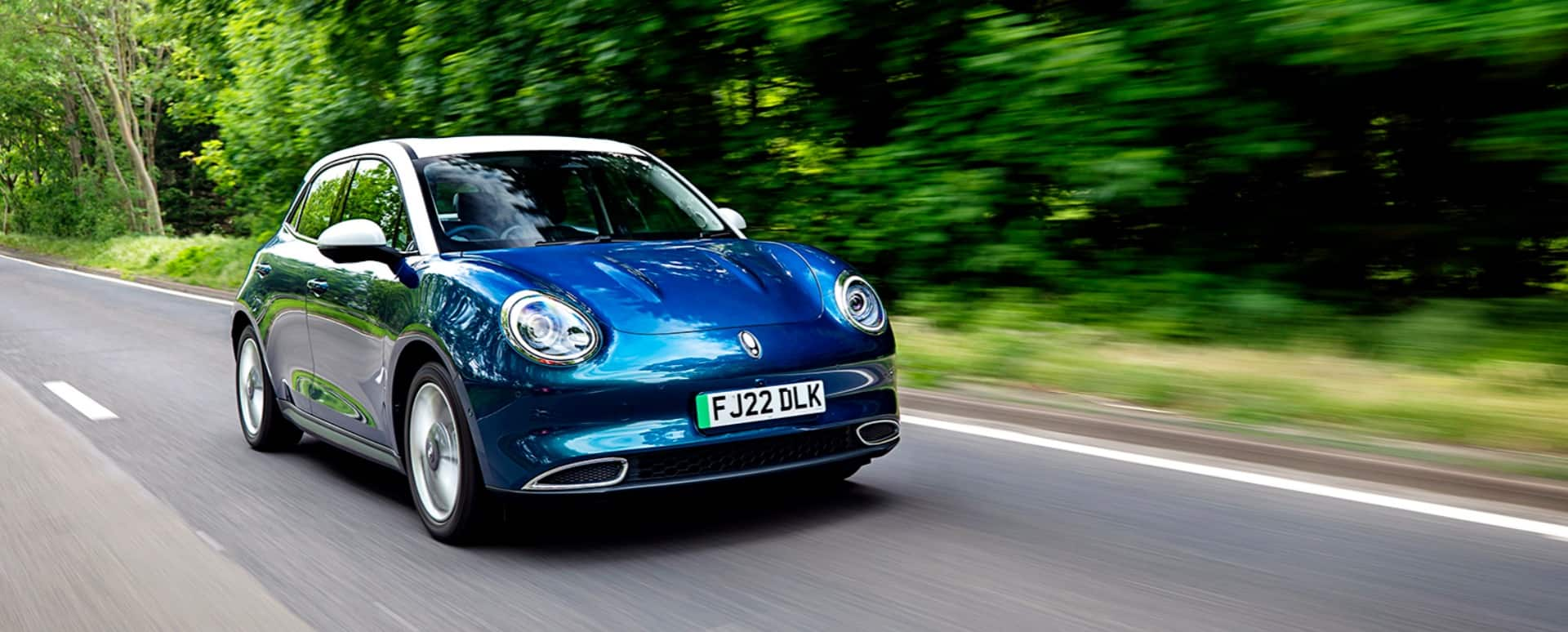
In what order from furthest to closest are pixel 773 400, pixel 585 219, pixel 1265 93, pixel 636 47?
pixel 636 47, pixel 1265 93, pixel 585 219, pixel 773 400

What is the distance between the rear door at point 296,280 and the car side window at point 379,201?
0.18m

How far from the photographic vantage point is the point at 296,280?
19.4 ft

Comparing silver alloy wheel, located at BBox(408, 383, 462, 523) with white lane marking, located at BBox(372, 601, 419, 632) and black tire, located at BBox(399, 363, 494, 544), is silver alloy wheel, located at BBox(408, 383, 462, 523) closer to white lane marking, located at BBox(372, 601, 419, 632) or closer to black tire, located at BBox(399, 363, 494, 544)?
black tire, located at BBox(399, 363, 494, 544)

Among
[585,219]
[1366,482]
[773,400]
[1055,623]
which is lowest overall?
[1366,482]

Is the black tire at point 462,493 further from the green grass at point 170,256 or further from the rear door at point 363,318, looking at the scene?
the green grass at point 170,256

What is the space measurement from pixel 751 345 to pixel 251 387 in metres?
3.57

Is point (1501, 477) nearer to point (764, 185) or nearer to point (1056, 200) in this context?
point (1056, 200)

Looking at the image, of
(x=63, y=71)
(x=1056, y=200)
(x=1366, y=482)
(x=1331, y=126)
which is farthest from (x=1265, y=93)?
(x=63, y=71)

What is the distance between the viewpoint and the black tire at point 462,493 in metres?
4.41

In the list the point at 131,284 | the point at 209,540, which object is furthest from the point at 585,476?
the point at 131,284

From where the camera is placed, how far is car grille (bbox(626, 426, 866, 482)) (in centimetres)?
425

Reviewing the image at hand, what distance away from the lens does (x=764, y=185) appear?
12453 mm

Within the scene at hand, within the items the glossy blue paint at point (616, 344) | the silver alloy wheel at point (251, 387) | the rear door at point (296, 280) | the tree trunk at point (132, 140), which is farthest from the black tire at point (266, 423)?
the tree trunk at point (132, 140)

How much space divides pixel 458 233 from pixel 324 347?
38.4 inches
